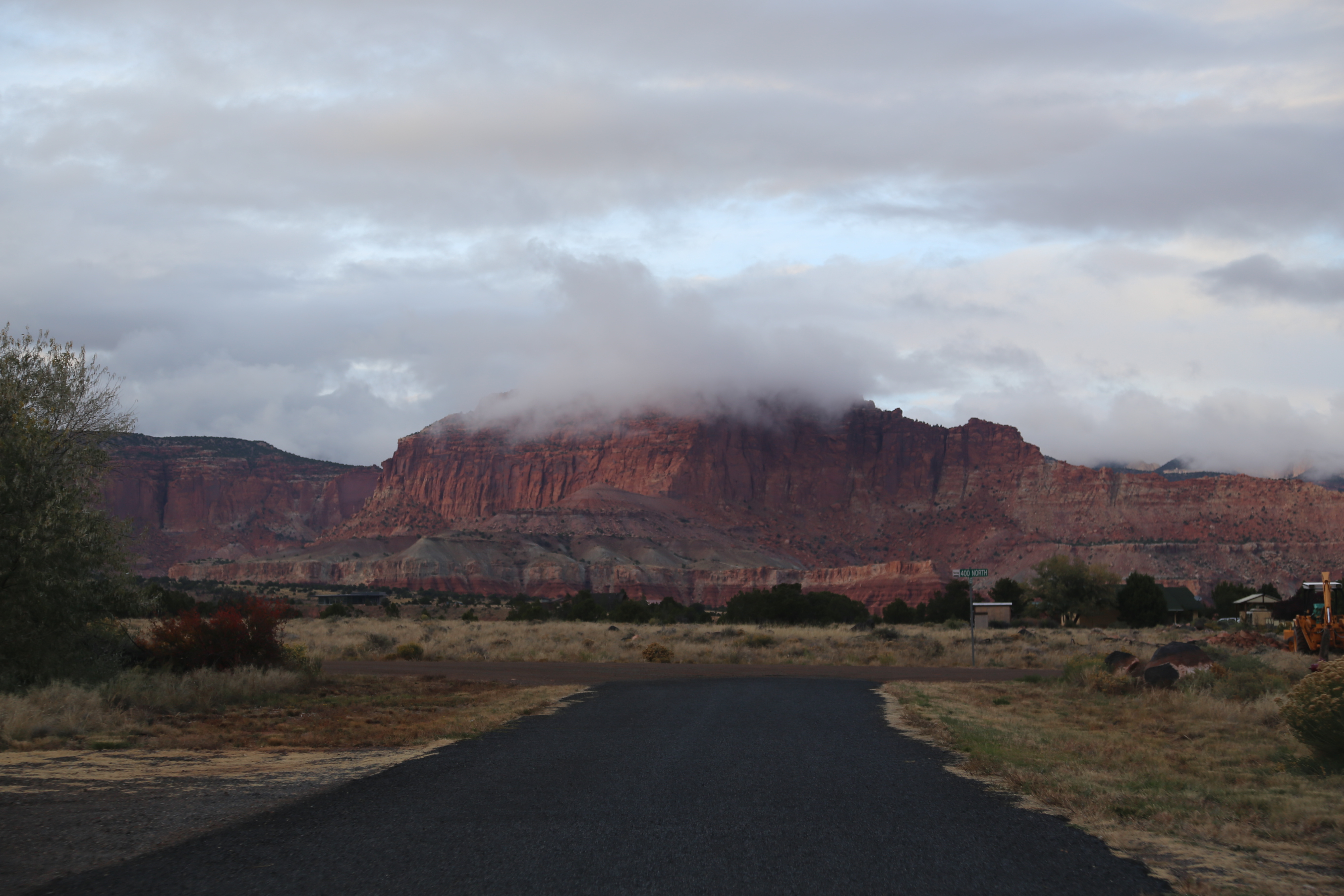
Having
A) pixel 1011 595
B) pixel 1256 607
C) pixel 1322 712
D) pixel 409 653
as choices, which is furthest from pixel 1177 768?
pixel 1011 595

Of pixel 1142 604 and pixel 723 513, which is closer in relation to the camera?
pixel 1142 604

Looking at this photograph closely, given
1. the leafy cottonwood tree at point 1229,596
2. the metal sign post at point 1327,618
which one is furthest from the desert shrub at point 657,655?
the leafy cottonwood tree at point 1229,596

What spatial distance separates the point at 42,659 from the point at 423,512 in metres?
159

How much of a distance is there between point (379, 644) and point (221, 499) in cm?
16477

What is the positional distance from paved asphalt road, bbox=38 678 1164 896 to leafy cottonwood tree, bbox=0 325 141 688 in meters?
8.40

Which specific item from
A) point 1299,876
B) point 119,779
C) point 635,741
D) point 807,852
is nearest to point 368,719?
point 635,741

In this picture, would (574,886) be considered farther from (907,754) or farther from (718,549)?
(718,549)

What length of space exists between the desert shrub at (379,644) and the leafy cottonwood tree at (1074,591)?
5153 cm

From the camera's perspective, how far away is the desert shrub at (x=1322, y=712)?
10836mm

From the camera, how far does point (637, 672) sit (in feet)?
100

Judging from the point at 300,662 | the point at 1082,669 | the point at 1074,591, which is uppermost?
the point at 1074,591

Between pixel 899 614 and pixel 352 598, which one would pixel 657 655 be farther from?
pixel 352 598

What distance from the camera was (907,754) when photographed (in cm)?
1220

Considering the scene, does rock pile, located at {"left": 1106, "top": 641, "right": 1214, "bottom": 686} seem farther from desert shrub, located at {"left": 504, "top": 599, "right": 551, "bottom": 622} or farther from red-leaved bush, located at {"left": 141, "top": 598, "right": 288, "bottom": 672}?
desert shrub, located at {"left": 504, "top": 599, "right": 551, "bottom": 622}
